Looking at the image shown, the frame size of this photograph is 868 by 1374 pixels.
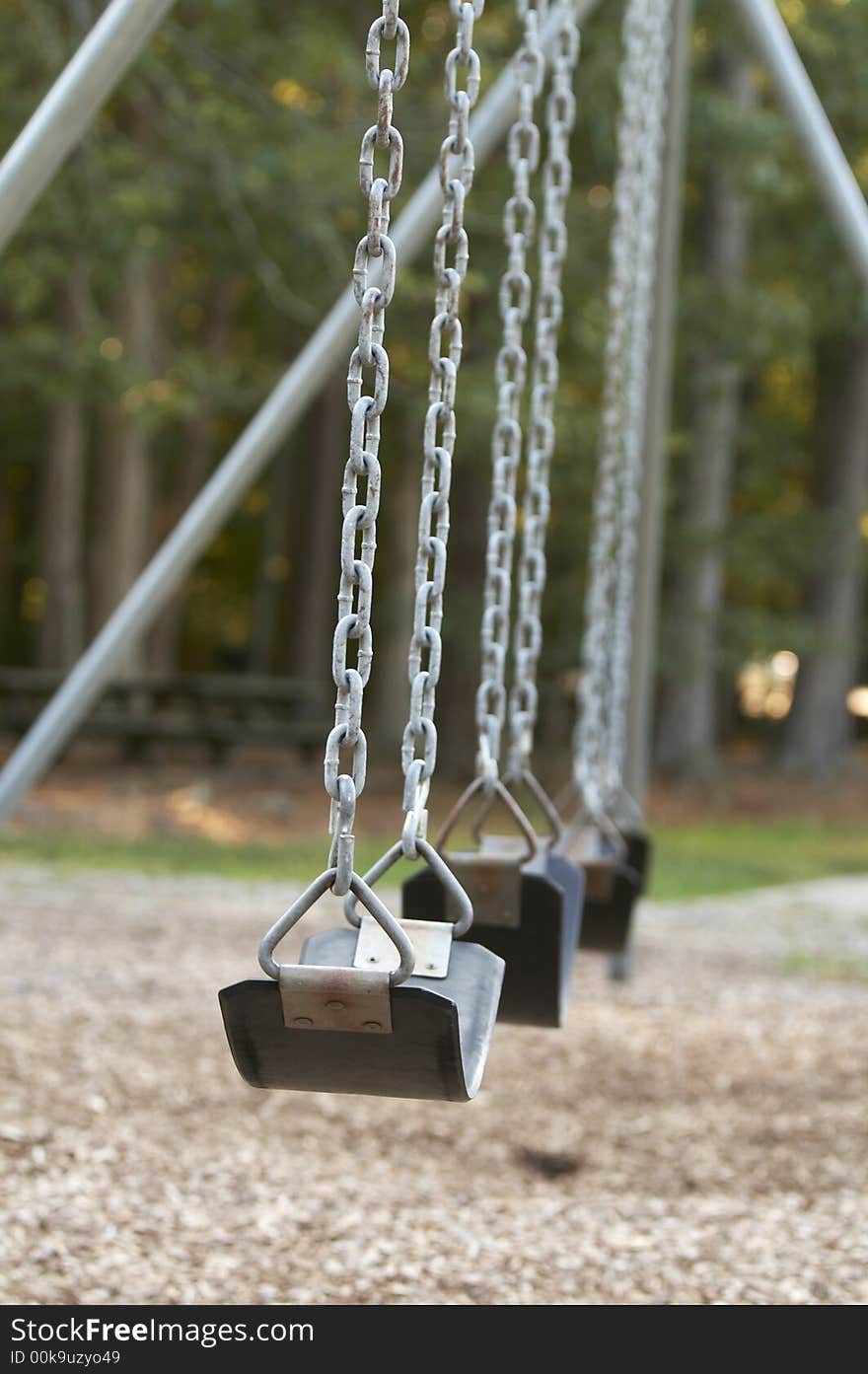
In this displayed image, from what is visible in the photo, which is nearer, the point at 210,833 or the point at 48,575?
the point at 210,833

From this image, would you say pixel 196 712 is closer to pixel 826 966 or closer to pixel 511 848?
pixel 826 966

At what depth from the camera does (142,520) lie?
1548cm

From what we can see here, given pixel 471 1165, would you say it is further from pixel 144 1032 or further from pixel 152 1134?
pixel 144 1032

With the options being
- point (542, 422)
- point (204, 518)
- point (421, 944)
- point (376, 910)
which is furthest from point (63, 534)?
point (376, 910)

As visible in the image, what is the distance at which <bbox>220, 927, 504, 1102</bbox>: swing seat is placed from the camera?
5.75 ft

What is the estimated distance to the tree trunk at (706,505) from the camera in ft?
44.0

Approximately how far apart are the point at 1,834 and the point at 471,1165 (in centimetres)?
702

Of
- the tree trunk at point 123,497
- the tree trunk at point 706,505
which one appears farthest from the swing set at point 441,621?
the tree trunk at point 123,497

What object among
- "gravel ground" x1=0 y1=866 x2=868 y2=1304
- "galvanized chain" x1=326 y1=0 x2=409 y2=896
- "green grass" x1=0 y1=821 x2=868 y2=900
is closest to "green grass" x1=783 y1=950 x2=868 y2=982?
"gravel ground" x1=0 y1=866 x2=868 y2=1304

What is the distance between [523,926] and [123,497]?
13185mm
